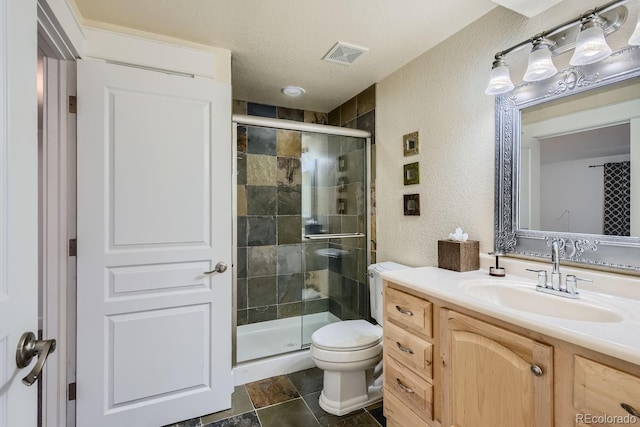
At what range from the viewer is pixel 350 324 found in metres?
2.11

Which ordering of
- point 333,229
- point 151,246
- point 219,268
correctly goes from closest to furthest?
point 151,246, point 219,268, point 333,229

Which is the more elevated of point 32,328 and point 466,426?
point 32,328

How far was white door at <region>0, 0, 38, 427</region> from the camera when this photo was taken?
612mm

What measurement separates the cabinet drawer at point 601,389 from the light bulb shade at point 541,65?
1161mm

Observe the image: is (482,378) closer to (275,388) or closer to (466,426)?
(466,426)

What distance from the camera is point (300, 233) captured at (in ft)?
9.12

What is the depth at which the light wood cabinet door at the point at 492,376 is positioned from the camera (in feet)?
3.03

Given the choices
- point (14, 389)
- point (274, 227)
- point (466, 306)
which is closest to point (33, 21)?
point (14, 389)

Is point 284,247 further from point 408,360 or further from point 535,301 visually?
point 535,301

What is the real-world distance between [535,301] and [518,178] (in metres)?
0.61

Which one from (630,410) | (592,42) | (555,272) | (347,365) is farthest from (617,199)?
(347,365)

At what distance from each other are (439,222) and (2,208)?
194 centimetres

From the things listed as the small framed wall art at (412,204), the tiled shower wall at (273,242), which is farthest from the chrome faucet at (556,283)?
the tiled shower wall at (273,242)

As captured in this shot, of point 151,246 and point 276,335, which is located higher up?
point 151,246
